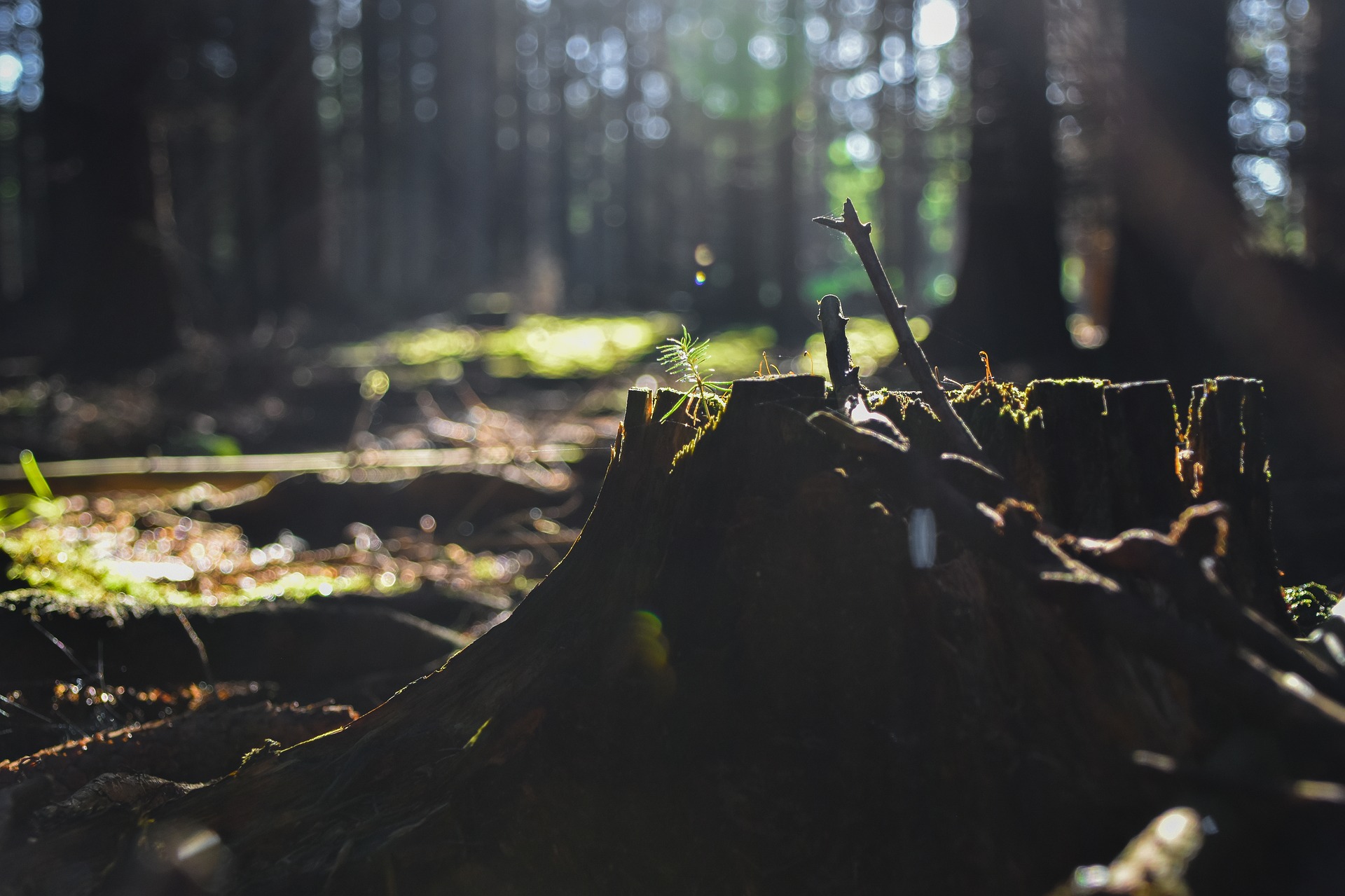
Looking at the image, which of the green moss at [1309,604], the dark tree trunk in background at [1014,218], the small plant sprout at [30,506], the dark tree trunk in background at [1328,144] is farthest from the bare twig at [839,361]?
the dark tree trunk in background at [1328,144]

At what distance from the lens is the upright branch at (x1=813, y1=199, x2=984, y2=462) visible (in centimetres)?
178

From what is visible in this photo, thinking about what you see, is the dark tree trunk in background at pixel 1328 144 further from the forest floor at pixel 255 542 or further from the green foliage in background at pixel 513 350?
the green foliage in background at pixel 513 350

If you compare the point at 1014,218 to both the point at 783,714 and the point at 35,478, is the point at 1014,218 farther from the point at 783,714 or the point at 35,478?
the point at 783,714

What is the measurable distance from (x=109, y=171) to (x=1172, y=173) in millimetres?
11838

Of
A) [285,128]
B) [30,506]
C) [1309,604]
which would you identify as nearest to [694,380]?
[1309,604]

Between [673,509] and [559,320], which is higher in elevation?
[559,320]

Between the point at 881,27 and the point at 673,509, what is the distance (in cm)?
2016

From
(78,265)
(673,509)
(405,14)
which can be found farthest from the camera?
(405,14)

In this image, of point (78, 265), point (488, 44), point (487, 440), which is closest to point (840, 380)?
point (487, 440)

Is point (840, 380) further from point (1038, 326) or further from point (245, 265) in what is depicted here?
point (245, 265)

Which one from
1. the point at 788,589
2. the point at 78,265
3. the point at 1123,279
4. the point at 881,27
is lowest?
the point at 788,589

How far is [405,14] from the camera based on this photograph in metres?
40.8

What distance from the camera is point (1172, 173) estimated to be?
27.9 feet

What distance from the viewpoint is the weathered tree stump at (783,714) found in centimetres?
154
